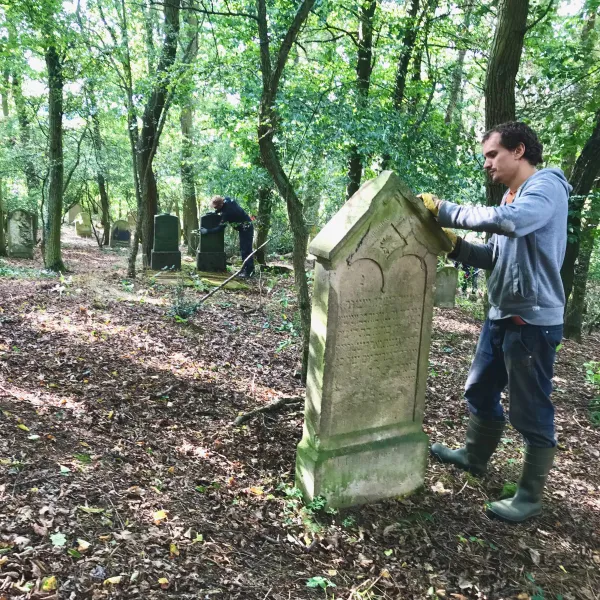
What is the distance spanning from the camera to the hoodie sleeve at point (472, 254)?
3188 mm

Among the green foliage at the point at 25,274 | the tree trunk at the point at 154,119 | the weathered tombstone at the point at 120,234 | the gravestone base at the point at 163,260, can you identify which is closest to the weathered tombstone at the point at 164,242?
the gravestone base at the point at 163,260

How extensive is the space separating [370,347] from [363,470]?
821 mm

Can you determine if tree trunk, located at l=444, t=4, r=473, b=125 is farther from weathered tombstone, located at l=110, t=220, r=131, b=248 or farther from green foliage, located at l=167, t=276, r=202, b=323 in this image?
weathered tombstone, located at l=110, t=220, r=131, b=248

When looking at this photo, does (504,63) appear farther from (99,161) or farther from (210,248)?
(99,161)

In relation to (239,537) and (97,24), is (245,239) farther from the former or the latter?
(239,537)

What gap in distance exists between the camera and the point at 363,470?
10.3 ft

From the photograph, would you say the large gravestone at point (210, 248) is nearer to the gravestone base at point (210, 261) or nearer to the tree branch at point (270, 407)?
the gravestone base at point (210, 261)

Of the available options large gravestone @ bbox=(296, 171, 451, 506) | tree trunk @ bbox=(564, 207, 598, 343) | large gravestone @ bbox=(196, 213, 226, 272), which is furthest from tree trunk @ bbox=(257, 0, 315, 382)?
large gravestone @ bbox=(196, 213, 226, 272)

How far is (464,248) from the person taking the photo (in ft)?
10.5

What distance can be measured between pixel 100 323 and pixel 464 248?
468 cm

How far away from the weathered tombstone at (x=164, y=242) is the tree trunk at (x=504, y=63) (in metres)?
8.42

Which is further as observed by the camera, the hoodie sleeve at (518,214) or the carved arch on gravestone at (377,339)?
the carved arch on gravestone at (377,339)

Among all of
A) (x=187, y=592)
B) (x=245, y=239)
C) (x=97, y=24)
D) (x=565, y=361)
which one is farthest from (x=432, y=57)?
(x=187, y=592)

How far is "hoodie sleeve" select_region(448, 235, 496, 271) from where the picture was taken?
319 centimetres
